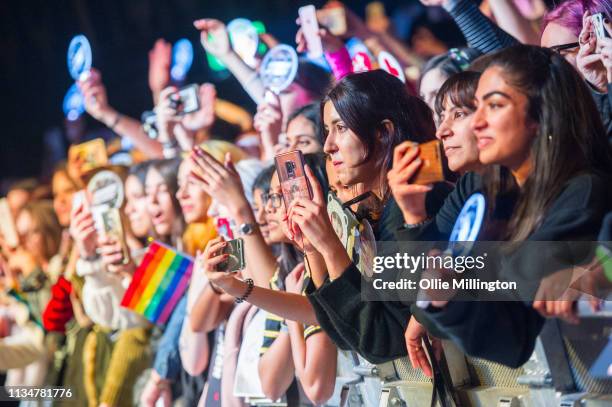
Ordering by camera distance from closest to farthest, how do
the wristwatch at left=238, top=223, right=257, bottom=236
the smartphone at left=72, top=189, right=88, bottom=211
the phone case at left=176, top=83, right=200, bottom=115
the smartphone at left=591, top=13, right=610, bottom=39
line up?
the smartphone at left=591, top=13, right=610, bottom=39
the wristwatch at left=238, top=223, right=257, bottom=236
the phone case at left=176, top=83, right=200, bottom=115
the smartphone at left=72, top=189, right=88, bottom=211

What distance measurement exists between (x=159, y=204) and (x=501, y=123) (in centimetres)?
194

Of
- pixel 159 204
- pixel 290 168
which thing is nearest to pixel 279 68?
pixel 290 168

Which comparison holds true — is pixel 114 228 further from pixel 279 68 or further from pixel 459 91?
pixel 459 91

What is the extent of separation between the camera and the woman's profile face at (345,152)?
8.52 ft

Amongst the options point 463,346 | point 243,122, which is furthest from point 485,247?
point 243,122

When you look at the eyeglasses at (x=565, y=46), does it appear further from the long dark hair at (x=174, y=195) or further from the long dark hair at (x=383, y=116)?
the long dark hair at (x=174, y=195)

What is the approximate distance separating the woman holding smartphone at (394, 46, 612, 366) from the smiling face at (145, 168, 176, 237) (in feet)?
5.87

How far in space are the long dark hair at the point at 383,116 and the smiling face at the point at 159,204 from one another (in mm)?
1325

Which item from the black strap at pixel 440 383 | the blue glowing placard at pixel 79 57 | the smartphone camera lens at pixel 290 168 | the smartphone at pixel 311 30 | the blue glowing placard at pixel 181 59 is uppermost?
the blue glowing placard at pixel 79 57

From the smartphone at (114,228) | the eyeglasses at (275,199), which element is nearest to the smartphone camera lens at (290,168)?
the eyeglasses at (275,199)

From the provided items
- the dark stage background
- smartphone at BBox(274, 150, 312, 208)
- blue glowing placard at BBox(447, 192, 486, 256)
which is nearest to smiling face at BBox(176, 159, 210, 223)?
the dark stage background

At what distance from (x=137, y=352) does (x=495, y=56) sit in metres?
2.17

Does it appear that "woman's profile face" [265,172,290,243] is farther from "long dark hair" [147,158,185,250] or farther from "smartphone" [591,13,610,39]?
"smartphone" [591,13,610,39]

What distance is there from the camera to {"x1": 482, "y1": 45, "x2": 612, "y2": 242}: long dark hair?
207cm
